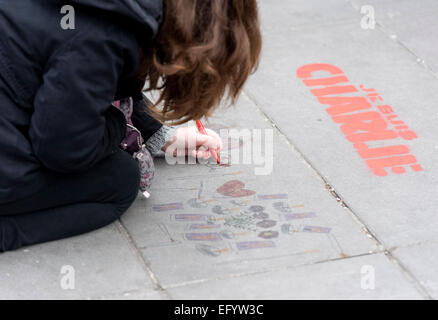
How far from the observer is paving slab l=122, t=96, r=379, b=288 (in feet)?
7.89

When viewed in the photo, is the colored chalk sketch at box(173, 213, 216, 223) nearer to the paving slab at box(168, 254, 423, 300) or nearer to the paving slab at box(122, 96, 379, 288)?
the paving slab at box(122, 96, 379, 288)

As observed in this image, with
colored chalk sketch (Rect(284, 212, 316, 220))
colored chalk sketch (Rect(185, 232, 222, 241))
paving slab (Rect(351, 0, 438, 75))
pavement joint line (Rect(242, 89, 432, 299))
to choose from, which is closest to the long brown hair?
colored chalk sketch (Rect(185, 232, 222, 241))

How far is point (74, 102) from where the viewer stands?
6.91ft

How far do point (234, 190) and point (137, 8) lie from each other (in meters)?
0.97

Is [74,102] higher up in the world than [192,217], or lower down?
higher up

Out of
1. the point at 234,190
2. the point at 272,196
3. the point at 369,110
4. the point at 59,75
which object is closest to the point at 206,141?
the point at 234,190

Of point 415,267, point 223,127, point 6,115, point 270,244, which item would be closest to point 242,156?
point 223,127

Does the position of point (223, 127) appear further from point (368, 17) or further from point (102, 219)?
point (368, 17)

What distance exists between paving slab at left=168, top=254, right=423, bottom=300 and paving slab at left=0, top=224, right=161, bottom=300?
14cm

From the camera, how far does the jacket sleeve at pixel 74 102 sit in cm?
206

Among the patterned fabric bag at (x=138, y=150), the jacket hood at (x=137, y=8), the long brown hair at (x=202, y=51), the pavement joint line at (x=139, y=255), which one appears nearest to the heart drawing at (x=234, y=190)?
the patterned fabric bag at (x=138, y=150)

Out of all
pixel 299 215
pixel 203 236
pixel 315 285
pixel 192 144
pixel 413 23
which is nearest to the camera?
pixel 315 285

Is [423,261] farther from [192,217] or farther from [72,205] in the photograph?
[72,205]
